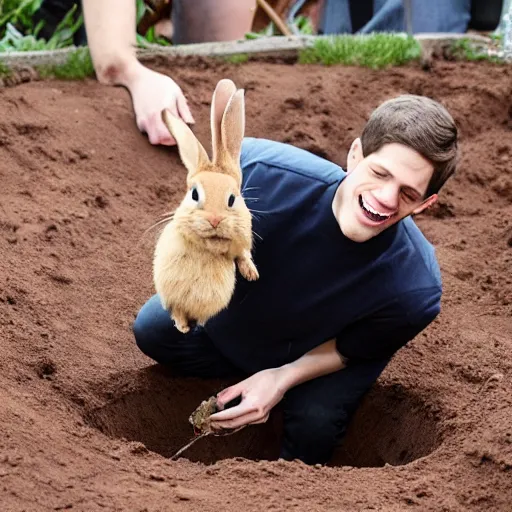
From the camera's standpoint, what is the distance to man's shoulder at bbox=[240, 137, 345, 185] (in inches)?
102

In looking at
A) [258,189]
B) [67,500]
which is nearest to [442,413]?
[258,189]

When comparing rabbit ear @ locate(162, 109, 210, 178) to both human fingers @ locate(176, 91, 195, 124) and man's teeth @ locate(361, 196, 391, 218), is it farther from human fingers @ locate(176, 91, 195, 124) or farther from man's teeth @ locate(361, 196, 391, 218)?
human fingers @ locate(176, 91, 195, 124)

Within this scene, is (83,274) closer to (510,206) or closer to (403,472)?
(403,472)

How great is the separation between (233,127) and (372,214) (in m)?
0.53

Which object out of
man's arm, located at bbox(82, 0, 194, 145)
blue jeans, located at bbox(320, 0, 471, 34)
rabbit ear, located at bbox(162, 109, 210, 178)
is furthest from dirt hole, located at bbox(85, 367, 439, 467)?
blue jeans, located at bbox(320, 0, 471, 34)

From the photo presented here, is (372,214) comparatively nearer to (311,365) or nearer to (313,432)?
(311,365)

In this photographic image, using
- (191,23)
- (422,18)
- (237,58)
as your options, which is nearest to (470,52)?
(422,18)

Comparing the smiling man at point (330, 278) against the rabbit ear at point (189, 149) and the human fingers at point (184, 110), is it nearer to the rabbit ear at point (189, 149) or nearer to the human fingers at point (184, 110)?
the rabbit ear at point (189, 149)

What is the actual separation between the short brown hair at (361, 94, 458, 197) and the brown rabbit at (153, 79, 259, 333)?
47cm

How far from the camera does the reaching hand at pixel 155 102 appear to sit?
4.20 m

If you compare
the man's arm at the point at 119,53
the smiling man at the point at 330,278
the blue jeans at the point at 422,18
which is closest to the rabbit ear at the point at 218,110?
the smiling man at the point at 330,278

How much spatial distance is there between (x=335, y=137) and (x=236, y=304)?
194 cm

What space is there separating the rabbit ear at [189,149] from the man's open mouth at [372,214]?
1.70 ft

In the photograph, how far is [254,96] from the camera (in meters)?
4.57
